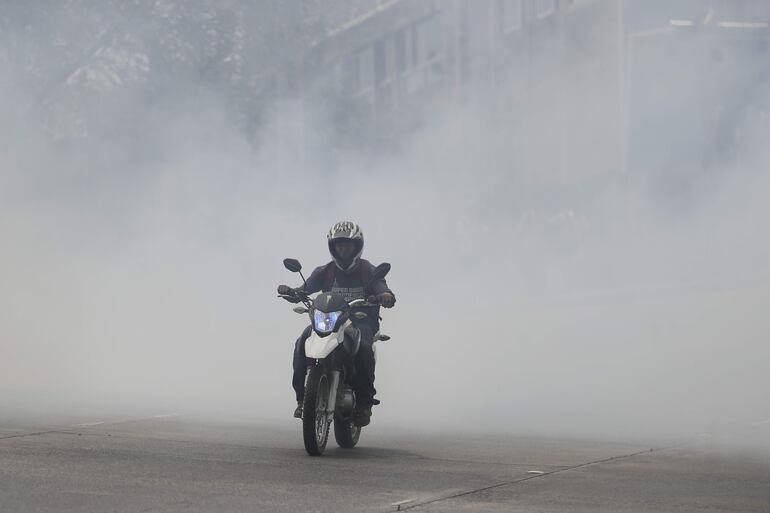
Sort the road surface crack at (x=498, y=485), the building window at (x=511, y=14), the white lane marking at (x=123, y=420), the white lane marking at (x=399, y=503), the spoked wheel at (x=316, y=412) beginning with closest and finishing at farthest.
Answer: the white lane marking at (x=399, y=503) < the road surface crack at (x=498, y=485) < the spoked wheel at (x=316, y=412) < the white lane marking at (x=123, y=420) < the building window at (x=511, y=14)

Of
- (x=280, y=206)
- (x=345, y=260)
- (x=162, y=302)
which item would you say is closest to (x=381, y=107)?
(x=280, y=206)

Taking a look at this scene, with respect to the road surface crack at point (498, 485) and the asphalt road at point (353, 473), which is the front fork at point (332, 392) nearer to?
the asphalt road at point (353, 473)

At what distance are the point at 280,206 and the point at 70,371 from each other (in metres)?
4.89

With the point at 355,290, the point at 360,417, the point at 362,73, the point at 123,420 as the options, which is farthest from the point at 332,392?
the point at 362,73

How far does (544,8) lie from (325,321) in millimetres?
4693

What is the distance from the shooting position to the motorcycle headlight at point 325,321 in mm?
11133

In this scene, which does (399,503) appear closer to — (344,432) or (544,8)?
(344,432)

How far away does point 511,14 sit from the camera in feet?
54.3

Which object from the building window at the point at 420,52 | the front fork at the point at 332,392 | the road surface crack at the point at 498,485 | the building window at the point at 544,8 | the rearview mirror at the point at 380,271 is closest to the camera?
the road surface crack at the point at 498,485

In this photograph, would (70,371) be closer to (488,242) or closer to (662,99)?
(662,99)

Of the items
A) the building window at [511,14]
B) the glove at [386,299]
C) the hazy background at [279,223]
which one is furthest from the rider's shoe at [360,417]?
the hazy background at [279,223]

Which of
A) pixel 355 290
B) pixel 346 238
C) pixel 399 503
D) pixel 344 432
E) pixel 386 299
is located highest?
pixel 346 238

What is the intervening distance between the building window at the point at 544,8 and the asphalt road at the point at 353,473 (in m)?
3.91

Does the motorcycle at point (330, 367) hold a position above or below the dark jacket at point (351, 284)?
below
